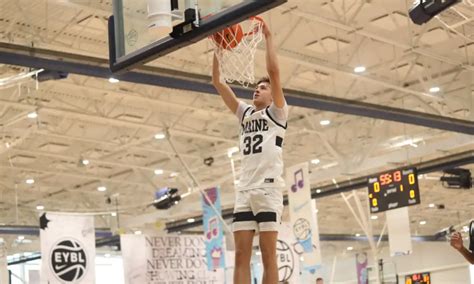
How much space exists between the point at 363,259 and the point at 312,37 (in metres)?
26.6

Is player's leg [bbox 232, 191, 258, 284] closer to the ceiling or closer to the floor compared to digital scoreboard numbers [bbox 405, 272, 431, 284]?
closer to the ceiling

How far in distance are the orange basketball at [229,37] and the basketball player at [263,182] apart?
0.99 feet

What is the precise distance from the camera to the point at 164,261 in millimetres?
16844

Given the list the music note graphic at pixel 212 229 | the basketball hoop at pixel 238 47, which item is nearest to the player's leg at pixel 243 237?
the basketball hoop at pixel 238 47

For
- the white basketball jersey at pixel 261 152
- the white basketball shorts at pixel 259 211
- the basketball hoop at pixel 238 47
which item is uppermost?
the basketball hoop at pixel 238 47

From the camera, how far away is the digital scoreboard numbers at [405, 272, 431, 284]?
39422mm

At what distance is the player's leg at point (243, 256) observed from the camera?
5992mm

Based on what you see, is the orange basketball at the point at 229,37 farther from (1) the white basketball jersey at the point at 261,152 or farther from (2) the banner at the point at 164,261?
(2) the banner at the point at 164,261

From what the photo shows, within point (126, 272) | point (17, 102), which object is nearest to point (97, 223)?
point (17, 102)

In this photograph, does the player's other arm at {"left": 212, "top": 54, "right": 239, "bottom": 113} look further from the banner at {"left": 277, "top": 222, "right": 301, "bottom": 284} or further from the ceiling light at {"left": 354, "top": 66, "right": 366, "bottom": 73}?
the ceiling light at {"left": 354, "top": 66, "right": 366, "bottom": 73}

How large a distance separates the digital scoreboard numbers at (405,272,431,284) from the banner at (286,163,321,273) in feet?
71.1

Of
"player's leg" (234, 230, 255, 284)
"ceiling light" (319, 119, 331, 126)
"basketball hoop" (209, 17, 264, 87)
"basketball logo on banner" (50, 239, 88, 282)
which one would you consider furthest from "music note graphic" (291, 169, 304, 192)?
"player's leg" (234, 230, 255, 284)

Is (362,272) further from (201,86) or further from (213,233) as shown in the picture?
(201,86)

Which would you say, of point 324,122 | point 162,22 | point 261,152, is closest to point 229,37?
point 162,22
